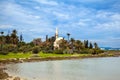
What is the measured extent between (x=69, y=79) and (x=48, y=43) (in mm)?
109530

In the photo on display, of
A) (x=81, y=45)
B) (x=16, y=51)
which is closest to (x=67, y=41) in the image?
(x=81, y=45)

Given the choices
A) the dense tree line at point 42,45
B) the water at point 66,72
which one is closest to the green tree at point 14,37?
the dense tree line at point 42,45

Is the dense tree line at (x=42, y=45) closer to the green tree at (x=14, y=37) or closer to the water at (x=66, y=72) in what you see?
the green tree at (x=14, y=37)

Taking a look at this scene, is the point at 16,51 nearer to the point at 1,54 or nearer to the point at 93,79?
the point at 1,54

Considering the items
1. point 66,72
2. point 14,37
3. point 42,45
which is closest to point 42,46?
point 42,45

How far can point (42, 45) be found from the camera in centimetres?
14012

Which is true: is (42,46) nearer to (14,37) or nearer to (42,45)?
(42,45)

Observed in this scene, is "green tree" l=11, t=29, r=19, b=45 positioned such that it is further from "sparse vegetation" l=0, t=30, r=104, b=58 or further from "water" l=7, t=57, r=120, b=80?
"water" l=7, t=57, r=120, b=80

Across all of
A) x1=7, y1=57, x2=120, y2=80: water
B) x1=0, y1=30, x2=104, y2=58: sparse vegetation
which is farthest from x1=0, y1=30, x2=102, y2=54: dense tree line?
x1=7, y1=57, x2=120, y2=80: water

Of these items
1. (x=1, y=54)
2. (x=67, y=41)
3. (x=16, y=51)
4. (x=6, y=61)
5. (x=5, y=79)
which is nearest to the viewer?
(x=5, y=79)

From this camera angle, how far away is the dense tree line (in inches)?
4425

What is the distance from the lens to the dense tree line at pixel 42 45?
112m

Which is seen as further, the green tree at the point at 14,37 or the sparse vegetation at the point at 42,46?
the green tree at the point at 14,37

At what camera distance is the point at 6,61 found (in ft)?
243
